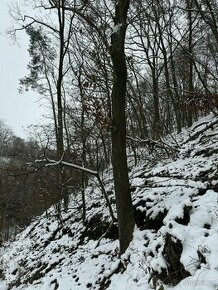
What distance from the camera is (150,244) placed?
5.08 meters

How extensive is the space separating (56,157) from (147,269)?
225 inches

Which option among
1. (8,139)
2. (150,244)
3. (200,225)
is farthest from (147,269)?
(8,139)

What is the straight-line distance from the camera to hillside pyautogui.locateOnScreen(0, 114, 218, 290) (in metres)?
3.92

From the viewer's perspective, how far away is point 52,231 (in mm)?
10711

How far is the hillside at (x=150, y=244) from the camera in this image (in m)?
3.92

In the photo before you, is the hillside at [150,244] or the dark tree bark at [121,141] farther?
the dark tree bark at [121,141]

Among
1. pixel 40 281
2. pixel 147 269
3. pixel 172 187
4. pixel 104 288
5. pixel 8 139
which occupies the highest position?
pixel 8 139

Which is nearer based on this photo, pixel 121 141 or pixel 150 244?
pixel 150 244

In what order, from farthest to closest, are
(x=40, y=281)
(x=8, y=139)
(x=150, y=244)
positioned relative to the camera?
(x=8, y=139), (x=40, y=281), (x=150, y=244)

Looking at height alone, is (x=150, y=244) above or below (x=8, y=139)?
below

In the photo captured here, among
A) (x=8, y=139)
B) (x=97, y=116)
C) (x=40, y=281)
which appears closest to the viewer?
(x=97, y=116)

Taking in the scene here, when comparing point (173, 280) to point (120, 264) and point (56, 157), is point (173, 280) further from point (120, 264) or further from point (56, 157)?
point (56, 157)

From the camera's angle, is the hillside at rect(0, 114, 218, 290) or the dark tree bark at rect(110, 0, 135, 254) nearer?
the hillside at rect(0, 114, 218, 290)

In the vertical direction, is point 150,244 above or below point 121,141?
below
